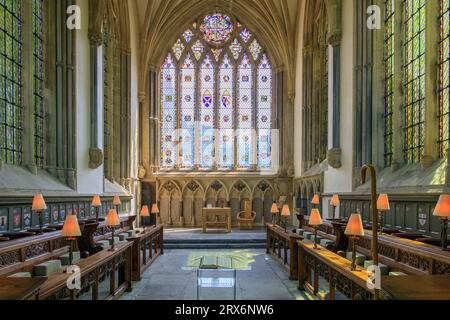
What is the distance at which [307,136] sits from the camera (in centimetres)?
1677

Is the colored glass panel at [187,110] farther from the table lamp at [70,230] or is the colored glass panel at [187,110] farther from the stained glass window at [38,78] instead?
the table lamp at [70,230]

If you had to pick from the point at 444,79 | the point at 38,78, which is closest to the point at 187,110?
the point at 38,78

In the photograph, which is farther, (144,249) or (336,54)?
(336,54)

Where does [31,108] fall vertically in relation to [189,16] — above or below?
below

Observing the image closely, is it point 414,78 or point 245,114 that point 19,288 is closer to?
point 414,78

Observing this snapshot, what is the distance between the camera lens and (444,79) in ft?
25.5

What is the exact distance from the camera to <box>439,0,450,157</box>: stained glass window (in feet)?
25.1

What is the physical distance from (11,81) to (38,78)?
1641 mm

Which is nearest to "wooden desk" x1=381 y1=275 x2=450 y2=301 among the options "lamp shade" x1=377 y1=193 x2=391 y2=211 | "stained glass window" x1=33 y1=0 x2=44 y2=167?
"lamp shade" x1=377 y1=193 x2=391 y2=211

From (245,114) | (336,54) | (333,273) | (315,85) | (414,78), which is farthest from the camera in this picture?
(245,114)

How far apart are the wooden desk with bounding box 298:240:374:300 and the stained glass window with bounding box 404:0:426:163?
145 inches

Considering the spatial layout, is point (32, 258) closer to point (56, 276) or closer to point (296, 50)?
point (56, 276)
